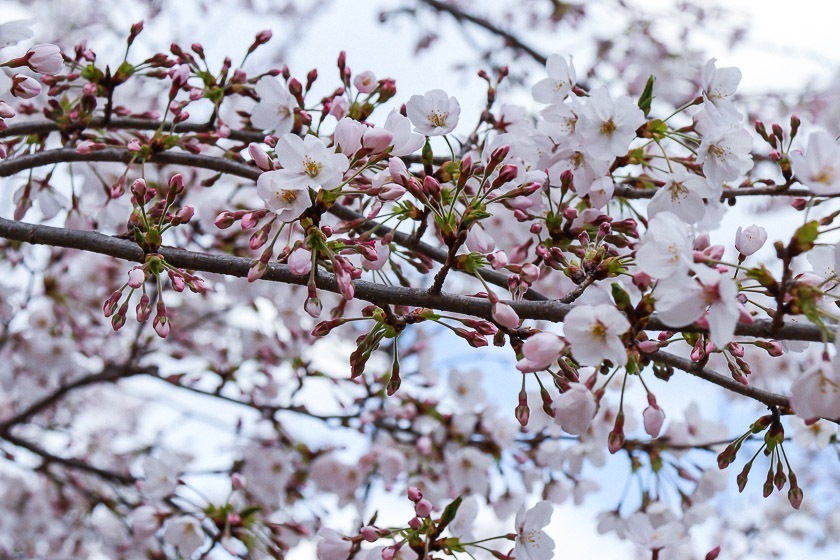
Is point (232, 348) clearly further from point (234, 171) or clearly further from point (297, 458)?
point (234, 171)

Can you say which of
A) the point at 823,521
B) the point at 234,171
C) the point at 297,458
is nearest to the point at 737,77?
the point at 234,171

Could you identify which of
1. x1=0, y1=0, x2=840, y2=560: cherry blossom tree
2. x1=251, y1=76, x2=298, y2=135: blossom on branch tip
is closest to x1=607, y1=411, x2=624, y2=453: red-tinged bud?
x1=0, y1=0, x2=840, y2=560: cherry blossom tree

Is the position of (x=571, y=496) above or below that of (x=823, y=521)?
below

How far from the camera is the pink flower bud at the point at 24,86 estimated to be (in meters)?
1.70

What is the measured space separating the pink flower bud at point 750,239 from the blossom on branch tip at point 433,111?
2.45 feet

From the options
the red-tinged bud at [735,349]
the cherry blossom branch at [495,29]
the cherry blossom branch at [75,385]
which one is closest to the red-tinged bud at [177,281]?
the red-tinged bud at [735,349]

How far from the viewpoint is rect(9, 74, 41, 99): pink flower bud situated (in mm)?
1700

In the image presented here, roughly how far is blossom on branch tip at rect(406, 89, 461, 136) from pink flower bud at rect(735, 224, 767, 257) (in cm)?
75

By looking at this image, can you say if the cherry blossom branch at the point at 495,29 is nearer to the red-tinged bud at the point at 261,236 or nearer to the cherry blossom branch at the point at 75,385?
the cherry blossom branch at the point at 75,385

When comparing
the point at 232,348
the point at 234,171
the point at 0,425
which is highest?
the point at 232,348

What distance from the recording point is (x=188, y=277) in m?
1.49

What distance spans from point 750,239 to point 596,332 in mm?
613

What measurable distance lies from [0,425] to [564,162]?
131 inches

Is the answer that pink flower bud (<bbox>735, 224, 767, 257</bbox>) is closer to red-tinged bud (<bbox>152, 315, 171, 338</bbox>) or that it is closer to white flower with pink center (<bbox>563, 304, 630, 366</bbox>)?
white flower with pink center (<bbox>563, 304, 630, 366</bbox>)
